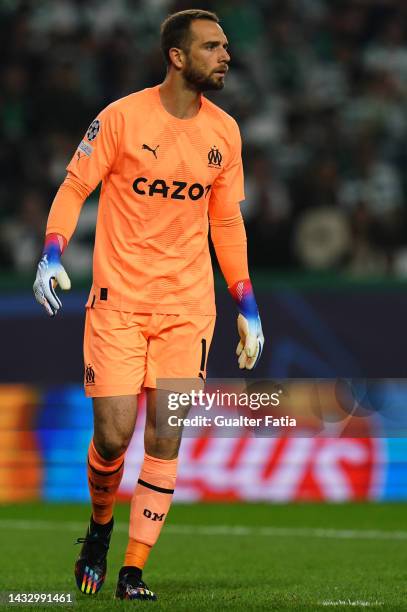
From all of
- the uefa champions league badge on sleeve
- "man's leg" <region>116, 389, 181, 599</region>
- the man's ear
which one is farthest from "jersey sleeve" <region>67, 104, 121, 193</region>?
"man's leg" <region>116, 389, 181, 599</region>

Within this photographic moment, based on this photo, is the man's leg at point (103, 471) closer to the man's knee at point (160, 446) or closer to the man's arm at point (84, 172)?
the man's knee at point (160, 446)

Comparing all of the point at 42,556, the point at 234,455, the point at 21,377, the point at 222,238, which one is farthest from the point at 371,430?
the point at 222,238

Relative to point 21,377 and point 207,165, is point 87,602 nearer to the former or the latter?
point 207,165

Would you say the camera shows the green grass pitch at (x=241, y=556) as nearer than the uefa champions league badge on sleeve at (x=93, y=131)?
Yes

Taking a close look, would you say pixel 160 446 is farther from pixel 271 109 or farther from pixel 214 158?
pixel 271 109

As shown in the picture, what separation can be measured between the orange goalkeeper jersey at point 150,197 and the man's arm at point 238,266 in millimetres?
152

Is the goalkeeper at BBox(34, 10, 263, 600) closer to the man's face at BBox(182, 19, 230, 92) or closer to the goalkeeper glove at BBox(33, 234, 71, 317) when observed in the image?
the man's face at BBox(182, 19, 230, 92)

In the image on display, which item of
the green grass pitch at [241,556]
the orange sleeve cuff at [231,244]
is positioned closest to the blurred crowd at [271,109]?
the green grass pitch at [241,556]

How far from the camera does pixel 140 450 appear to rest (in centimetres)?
1202

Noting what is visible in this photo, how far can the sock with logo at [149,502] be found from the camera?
20.0 ft

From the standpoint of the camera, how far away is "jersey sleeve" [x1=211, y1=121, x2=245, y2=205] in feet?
20.4

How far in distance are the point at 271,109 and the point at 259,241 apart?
208 cm

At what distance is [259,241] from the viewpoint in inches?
502

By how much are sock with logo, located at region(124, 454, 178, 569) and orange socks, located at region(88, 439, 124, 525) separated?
126 millimetres
